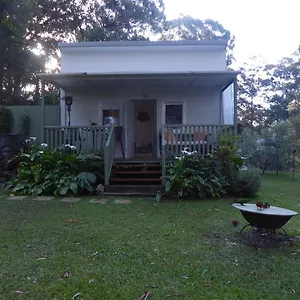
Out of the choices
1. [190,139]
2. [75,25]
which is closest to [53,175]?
[190,139]

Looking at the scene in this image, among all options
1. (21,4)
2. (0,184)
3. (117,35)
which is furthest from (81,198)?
(117,35)

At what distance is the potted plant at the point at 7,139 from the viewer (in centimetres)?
989

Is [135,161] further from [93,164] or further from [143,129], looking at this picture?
[143,129]

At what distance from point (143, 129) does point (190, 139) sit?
169 inches

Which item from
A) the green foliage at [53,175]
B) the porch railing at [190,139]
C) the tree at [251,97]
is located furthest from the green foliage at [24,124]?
the tree at [251,97]

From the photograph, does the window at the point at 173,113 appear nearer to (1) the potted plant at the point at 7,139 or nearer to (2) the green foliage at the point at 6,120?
(1) the potted plant at the point at 7,139

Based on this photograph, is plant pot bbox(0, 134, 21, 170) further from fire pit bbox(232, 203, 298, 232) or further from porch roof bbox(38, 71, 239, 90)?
fire pit bbox(232, 203, 298, 232)

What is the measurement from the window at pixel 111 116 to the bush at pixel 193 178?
348 cm

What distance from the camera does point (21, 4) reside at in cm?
1088

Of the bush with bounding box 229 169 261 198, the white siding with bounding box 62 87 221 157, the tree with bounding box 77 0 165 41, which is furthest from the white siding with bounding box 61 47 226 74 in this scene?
the tree with bounding box 77 0 165 41

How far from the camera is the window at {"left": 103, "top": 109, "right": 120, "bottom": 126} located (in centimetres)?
1062

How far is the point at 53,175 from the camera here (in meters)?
7.88

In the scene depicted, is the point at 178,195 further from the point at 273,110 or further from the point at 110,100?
the point at 273,110

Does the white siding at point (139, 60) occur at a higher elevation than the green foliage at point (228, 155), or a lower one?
higher
